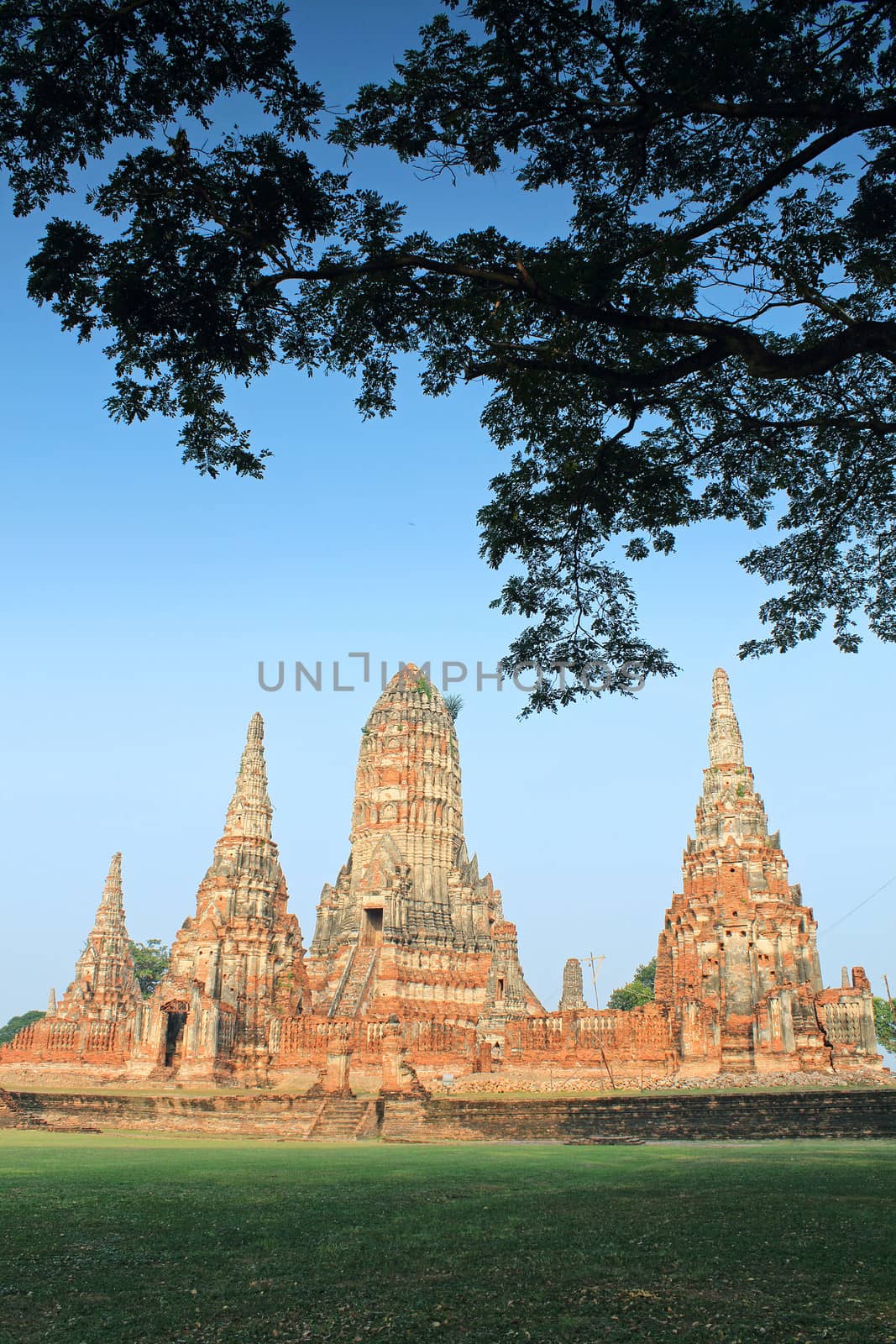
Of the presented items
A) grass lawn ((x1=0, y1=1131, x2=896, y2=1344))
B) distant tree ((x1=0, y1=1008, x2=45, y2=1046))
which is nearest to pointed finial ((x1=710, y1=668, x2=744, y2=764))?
grass lawn ((x1=0, y1=1131, x2=896, y2=1344))

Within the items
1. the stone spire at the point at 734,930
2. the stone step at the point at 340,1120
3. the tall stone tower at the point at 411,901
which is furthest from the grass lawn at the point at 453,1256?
the tall stone tower at the point at 411,901

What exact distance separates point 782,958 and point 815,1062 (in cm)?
488

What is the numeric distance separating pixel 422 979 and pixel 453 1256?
140 ft

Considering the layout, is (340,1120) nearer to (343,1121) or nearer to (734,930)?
(343,1121)

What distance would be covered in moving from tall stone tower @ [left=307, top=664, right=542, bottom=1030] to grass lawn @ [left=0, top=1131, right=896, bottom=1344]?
32762 mm

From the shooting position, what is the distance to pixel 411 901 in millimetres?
53844

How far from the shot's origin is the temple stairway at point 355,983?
4803 centimetres

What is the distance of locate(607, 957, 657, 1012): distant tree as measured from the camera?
8081 centimetres

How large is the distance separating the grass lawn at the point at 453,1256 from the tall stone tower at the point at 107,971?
5064 cm

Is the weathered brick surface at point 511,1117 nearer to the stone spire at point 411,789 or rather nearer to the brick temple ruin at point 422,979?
the brick temple ruin at point 422,979

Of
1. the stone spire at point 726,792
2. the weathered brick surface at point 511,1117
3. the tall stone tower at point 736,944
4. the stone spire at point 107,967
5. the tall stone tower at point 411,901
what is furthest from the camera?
the stone spire at point 107,967

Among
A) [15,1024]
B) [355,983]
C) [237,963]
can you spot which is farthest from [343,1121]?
[15,1024]

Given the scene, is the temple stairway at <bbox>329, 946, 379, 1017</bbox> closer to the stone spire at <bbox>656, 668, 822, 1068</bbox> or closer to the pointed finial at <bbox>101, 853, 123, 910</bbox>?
the stone spire at <bbox>656, 668, 822, 1068</bbox>

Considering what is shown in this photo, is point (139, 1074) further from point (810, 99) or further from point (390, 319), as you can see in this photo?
point (810, 99)
